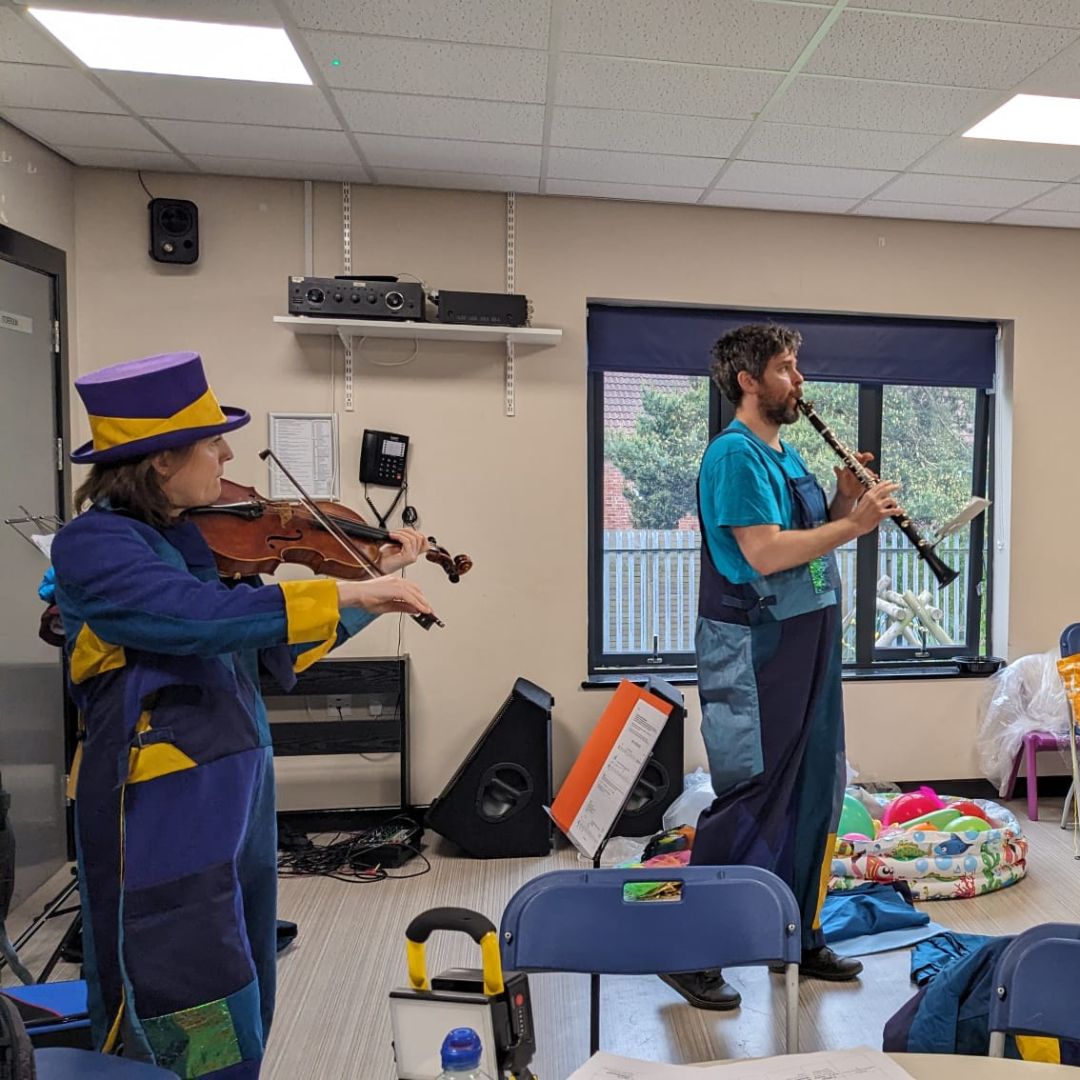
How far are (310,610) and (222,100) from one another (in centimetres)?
208

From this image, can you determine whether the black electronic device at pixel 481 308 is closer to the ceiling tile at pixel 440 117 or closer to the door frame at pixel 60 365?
the ceiling tile at pixel 440 117

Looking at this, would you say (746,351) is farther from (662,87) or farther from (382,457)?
(382,457)

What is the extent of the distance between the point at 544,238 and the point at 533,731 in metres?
1.94

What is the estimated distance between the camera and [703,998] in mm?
2059

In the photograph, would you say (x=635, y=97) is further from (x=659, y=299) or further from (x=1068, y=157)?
(x=1068, y=157)

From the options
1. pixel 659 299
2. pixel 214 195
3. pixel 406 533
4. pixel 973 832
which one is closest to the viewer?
pixel 406 533

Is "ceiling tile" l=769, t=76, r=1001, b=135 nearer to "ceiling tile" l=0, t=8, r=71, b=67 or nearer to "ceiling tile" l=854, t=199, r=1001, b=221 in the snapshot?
"ceiling tile" l=854, t=199, r=1001, b=221

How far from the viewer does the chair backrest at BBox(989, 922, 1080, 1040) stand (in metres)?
1.00

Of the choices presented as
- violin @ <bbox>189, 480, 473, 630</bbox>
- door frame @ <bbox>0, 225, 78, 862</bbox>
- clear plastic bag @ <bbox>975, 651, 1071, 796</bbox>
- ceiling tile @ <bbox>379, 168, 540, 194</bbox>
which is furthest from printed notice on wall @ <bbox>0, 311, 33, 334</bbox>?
clear plastic bag @ <bbox>975, 651, 1071, 796</bbox>

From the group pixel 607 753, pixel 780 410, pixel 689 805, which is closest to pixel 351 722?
pixel 607 753

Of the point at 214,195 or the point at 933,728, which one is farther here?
the point at 933,728

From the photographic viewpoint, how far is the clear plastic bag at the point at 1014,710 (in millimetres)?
3467

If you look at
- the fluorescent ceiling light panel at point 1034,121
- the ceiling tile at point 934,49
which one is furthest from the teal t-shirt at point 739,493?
the fluorescent ceiling light panel at point 1034,121

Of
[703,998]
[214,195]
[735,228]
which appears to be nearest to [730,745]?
[703,998]
